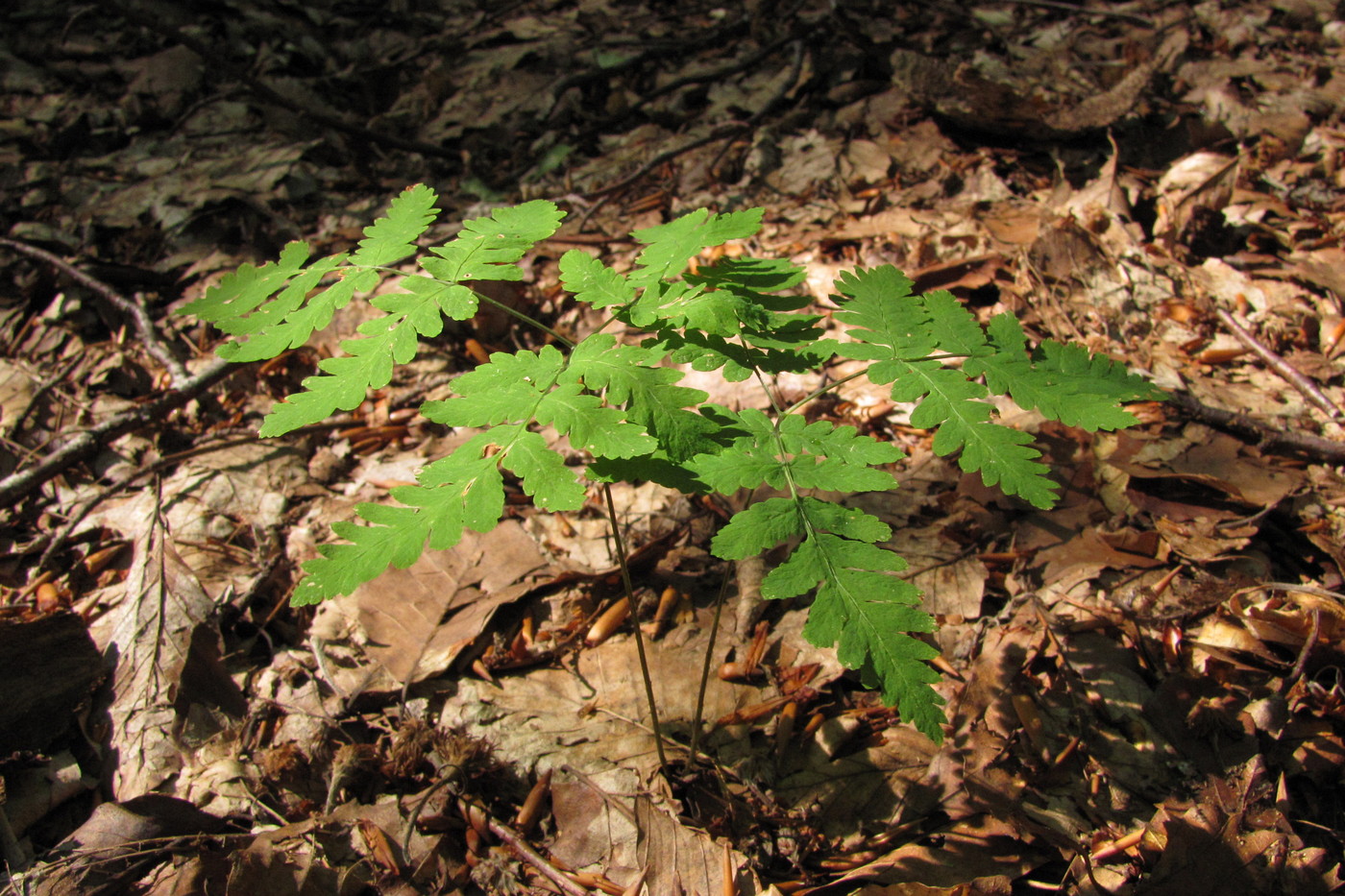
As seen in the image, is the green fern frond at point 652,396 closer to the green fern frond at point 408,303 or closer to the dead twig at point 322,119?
the green fern frond at point 408,303

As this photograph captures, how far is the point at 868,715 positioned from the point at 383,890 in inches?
59.4

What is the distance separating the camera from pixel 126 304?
361 centimetres


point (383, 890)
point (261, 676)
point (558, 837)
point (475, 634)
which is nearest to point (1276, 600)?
point (558, 837)

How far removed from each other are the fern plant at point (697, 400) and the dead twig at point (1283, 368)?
184 cm

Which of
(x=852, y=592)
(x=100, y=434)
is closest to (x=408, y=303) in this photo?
(x=852, y=592)

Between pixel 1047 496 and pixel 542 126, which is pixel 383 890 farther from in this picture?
pixel 542 126

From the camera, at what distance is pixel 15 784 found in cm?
217

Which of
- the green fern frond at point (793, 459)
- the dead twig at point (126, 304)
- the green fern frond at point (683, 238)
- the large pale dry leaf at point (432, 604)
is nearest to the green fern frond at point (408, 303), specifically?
the green fern frond at point (683, 238)

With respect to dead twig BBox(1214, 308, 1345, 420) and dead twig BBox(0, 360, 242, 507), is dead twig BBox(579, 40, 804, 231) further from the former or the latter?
dead twig BBox(1214, 308, 1345, 420)

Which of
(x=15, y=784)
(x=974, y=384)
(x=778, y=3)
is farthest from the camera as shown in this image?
(x=778, y=3)

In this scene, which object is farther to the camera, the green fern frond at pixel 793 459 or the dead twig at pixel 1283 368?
the dead twig at pixel 1283 368

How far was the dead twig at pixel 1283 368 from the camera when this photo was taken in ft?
9.26

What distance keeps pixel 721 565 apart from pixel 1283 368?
2.56 m

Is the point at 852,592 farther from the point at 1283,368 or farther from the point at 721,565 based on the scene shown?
the point at 1283,368
